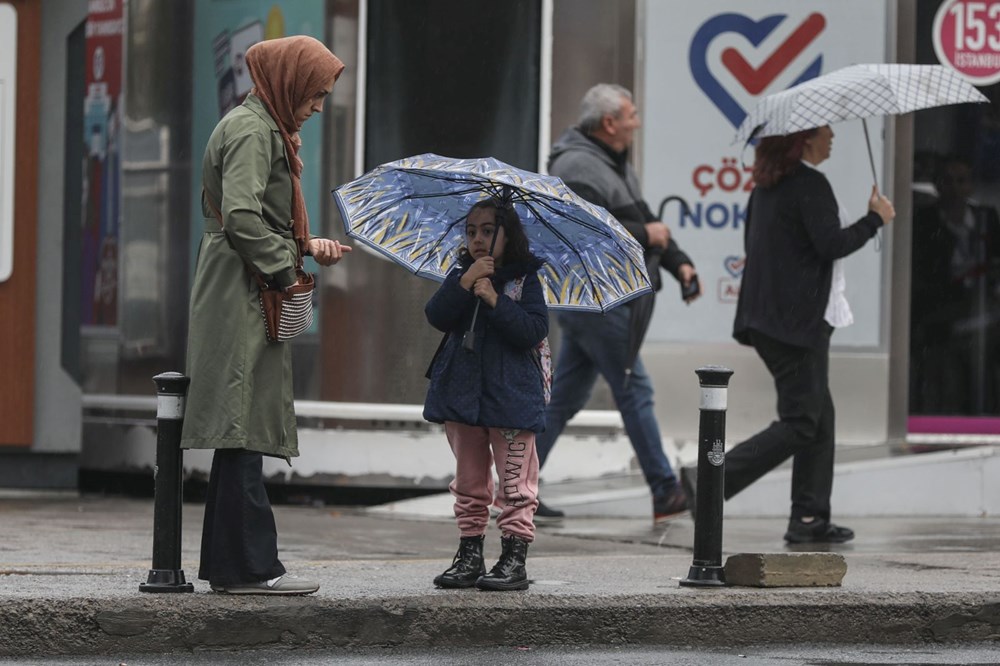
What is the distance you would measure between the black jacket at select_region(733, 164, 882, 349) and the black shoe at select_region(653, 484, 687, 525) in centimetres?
120

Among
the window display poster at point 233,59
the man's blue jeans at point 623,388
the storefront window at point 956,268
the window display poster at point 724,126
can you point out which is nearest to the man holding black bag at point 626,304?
the man's blue jeans at point 623,388

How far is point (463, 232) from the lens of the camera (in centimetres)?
657

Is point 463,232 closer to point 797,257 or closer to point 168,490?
point 168,490

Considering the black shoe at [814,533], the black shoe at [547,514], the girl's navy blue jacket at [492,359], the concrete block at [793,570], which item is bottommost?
the black shoe at [547,514]

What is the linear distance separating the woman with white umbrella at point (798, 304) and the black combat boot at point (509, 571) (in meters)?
2.20

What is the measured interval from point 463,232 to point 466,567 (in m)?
1.20

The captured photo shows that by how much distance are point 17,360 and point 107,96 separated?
5.48 ft

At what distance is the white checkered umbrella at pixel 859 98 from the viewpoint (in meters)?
7.82

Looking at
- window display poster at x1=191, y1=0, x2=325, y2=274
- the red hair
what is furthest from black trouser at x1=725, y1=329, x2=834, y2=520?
window display poster at x1=191, y1=0, x2=325, y2=274

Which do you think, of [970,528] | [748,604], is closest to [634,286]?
[748,604]

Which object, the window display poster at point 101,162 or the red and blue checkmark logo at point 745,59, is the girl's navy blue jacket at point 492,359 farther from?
the window display poster at point 101,162

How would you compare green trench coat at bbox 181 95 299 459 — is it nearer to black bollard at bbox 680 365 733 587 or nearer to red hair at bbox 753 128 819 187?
black bollard at bbox 680 365 733 587

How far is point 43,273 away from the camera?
1112 centimetres

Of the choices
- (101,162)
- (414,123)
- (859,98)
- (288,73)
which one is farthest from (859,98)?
(101,162)
